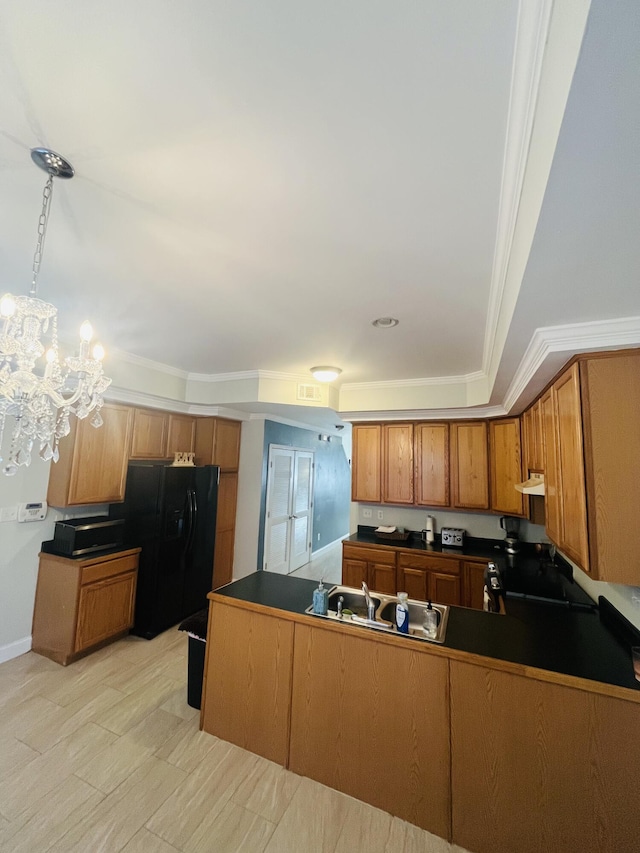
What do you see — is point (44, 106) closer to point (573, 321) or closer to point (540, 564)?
point (573, 321)

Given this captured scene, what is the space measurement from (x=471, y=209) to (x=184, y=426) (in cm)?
380

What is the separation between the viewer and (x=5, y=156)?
45.8 inches

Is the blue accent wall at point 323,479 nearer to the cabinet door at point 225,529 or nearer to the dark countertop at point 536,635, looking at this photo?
the cabinet door at point 225,529

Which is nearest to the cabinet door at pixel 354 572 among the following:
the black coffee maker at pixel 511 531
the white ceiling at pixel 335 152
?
the black coffee maker at pixel 511 531

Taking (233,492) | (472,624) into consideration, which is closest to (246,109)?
(472,624)

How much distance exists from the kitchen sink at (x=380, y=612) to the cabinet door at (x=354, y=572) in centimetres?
156

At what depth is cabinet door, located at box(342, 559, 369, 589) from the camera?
382cm

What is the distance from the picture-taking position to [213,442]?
14.4 feet

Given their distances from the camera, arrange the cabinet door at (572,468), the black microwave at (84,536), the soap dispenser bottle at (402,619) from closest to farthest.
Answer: the cabinet door at (572,468)
the soap dispenser bottle at (402,619)
the black microwave at (84,536)

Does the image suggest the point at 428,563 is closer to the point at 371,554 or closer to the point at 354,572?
the point at 371,554

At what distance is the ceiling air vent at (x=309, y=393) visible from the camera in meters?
3.76

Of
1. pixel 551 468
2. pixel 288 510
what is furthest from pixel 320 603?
pixel 288 510

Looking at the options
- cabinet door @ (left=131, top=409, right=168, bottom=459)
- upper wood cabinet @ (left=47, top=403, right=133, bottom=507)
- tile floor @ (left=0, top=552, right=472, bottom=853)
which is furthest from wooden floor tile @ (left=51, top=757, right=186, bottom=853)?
cabinet door @ (left=131, top=409, right=168, bottom=459)

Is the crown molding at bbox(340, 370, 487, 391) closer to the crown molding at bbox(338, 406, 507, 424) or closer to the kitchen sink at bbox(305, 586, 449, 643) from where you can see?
the crown molding at bbox(338, 406, 507, 424)
